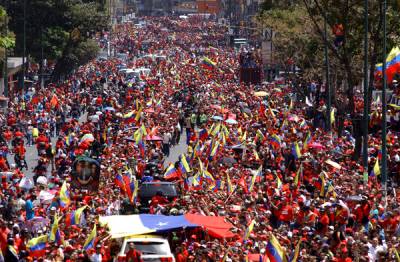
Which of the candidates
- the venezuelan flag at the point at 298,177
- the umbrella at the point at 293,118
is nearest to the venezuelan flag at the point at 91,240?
the venezuelan flag at the point at 298,177

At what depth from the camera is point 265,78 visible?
91562 millimetres

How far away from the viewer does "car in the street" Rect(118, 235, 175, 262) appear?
21781mm

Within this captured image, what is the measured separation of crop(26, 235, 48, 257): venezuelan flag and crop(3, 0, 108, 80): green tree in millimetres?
54250

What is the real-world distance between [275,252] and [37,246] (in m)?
4.88

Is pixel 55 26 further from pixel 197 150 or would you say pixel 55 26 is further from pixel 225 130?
pixel 197 150

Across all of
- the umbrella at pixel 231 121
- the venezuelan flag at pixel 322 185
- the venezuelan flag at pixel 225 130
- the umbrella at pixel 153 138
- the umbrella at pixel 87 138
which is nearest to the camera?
the venezuelan flag at pixel 322 185

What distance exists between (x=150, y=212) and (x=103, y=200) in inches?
63.3

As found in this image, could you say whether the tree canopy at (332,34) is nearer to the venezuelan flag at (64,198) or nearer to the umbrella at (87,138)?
the umbrella at (87,138)

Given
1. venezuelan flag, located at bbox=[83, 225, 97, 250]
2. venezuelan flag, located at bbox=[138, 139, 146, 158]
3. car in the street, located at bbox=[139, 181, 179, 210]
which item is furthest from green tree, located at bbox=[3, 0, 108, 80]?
venezuelan flag, located at bbox=[83, 225, 97, 250]

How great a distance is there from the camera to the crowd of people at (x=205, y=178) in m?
22.9

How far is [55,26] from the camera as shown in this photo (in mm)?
79688

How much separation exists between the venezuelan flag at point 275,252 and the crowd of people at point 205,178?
21 millimetres

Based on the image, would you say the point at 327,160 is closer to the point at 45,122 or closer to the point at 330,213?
the point at 330,213

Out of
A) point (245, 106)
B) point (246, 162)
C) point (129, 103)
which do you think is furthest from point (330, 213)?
point (129, 103)
